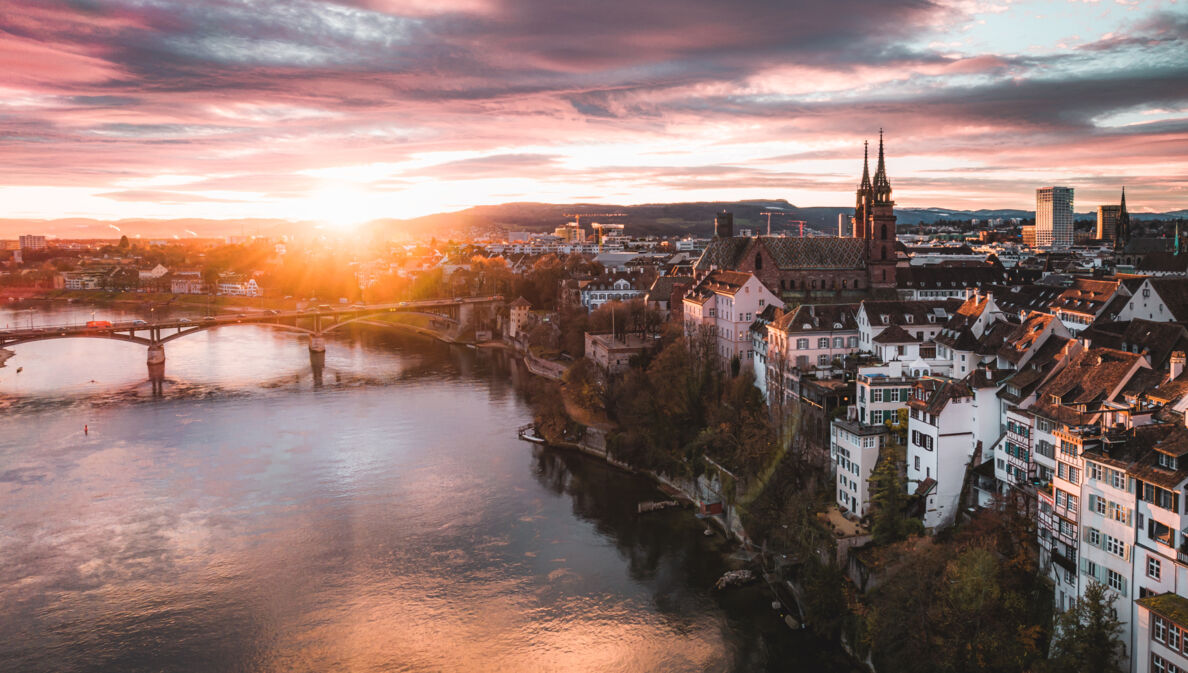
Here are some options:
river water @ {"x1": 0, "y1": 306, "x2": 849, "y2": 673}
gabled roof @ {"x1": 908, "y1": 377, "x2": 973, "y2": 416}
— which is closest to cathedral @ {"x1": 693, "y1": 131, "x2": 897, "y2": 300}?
river water @ {"x1": 0, "y1": 306, "x2": 849, "y2": 673}

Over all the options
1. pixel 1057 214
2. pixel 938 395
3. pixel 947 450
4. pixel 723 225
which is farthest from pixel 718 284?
pixel 1057 214

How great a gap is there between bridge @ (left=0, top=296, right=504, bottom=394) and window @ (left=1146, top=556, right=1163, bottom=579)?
1189 inches

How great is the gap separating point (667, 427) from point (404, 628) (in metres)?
9.90

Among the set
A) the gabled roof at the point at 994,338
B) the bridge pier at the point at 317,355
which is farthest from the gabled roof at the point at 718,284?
the bridge pier at the point at 317,355

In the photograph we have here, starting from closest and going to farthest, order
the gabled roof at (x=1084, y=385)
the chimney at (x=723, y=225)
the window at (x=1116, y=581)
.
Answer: the window at (x=1116, y=581)
the gabled roof at (x=1084, y=385)
the chimney at (x=723, y=225)

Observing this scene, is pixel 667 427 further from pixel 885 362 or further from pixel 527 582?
pixel 527 582

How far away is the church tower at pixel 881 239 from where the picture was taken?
103 ft

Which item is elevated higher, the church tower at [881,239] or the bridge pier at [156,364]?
the church tower at [881,239]

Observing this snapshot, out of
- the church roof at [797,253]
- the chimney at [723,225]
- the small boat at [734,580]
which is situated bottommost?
the small boat at [734,580]

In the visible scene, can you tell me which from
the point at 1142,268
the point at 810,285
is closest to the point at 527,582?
the point at 810,285

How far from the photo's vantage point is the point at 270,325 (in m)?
45.1

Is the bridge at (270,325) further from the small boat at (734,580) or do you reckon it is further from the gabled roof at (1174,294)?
the gabled roof at (1174,294)

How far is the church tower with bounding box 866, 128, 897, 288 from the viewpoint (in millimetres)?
31500

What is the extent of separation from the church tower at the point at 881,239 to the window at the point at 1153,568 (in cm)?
2254
